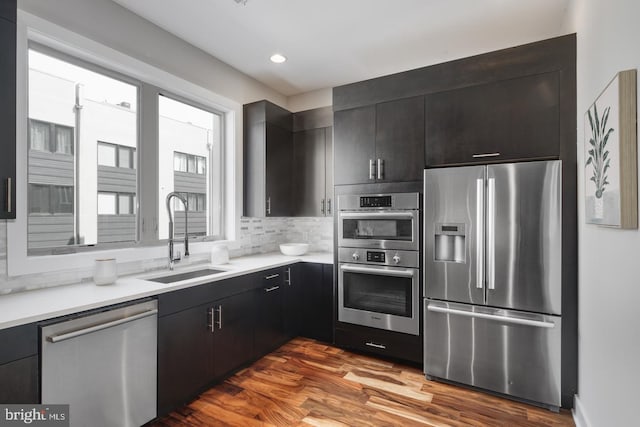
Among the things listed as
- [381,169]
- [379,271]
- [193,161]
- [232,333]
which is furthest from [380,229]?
[193,161]

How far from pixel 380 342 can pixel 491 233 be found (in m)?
1.33

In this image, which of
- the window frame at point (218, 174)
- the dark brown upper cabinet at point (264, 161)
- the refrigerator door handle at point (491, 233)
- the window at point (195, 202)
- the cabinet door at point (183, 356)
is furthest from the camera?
the dark brown upper cabinet at point (264, 161)

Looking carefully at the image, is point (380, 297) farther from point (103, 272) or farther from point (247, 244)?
point (103, 272)

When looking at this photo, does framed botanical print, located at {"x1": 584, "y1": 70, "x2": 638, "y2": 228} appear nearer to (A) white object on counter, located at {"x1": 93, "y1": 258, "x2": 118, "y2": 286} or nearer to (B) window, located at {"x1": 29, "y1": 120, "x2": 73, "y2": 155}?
(A) white object on counter, located at {"x1": 93, "y1": 258, "x2": 118, "y2": 286}

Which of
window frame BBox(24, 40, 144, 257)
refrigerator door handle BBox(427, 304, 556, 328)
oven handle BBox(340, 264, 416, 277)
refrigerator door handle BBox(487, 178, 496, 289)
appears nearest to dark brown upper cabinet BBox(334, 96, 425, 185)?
refrigerator door handle BBox(487, 178, 496, 289)

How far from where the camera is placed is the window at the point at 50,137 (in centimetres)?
205

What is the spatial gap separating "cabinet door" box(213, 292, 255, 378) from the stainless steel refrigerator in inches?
58.1

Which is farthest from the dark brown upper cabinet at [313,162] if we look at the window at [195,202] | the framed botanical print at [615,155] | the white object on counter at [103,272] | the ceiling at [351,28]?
the framed botanical print at [615,155]

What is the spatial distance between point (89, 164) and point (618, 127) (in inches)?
121

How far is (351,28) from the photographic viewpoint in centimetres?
271

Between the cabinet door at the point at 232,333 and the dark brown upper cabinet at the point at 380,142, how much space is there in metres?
1.41

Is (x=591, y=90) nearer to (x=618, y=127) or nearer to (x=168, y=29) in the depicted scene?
(x=618, y=127)

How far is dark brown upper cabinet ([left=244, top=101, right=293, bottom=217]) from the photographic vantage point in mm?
3480

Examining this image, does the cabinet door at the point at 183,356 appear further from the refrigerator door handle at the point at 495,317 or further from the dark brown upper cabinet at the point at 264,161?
the refrigerator door handle at the point at 495,317
